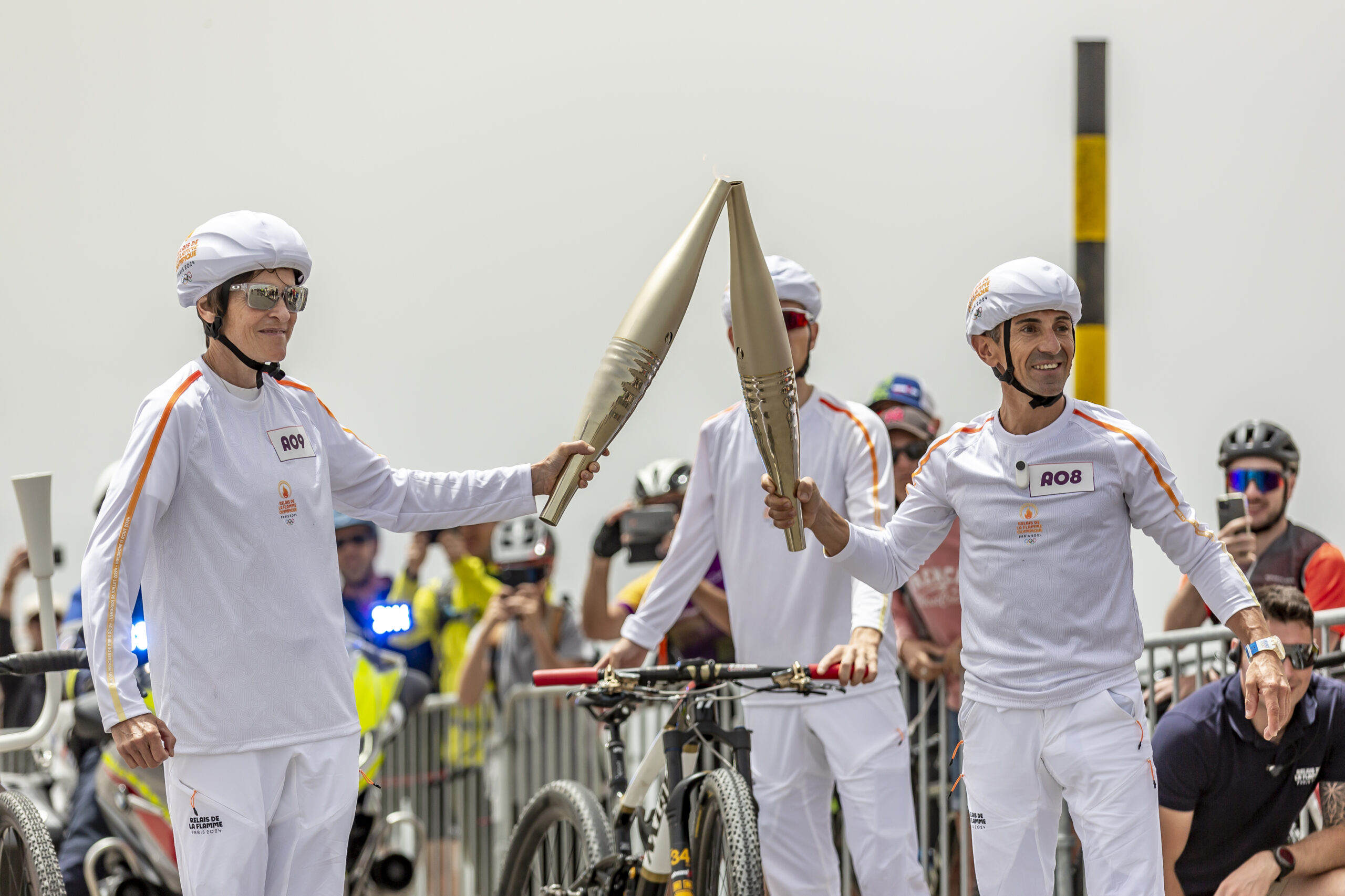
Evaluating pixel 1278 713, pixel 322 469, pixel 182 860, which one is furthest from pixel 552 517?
pixel 1278 713

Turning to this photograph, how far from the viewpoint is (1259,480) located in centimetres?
608

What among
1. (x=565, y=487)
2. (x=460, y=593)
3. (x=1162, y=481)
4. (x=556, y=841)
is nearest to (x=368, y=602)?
(x=460, y=593)

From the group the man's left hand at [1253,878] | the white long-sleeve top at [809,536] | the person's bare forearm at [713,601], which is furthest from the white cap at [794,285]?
the man's left hand at [1253,878]

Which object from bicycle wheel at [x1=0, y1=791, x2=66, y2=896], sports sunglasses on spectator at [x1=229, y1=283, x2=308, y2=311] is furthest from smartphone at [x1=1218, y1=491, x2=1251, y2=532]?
bicycle wheel at [x1=0, y1=791, x2=66, y2=896]

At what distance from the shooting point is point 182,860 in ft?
12.7

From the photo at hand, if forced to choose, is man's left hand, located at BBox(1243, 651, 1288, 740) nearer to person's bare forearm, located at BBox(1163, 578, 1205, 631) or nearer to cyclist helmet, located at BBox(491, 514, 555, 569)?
person's bare forearm, located at BBox(1163, 578, 1205, 631)

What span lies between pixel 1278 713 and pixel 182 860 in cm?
263

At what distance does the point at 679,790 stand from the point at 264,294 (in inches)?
70.6

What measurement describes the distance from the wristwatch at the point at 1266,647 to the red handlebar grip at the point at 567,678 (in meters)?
1.82

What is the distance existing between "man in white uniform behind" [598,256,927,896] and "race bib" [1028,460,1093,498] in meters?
0.79

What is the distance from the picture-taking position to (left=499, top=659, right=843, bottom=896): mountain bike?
170 inches

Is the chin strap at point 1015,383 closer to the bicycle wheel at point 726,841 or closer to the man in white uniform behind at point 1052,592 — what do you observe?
the man in white uniform behind at point 1052,592

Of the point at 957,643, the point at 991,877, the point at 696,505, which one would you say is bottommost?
the point at 991,877

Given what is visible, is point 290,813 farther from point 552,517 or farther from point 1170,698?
point 1170,698
